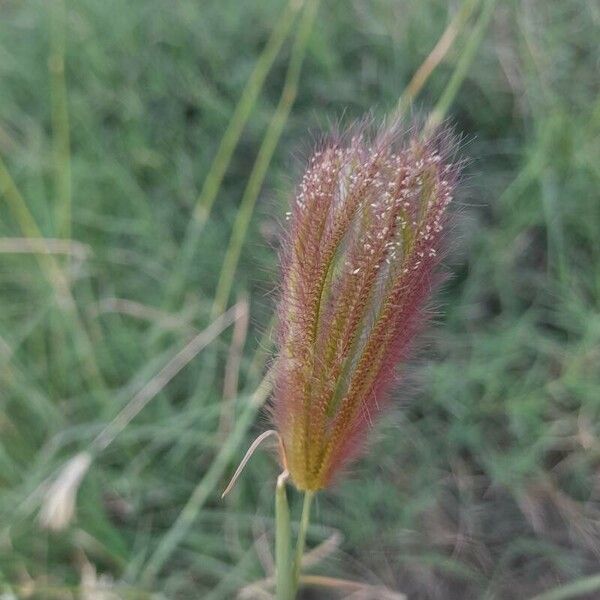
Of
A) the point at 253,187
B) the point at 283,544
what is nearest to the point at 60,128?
the point at 253,187

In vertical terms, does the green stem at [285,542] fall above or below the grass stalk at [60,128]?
below

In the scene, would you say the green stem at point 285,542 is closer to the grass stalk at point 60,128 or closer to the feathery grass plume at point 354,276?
the feathery grass plume at point 354,276

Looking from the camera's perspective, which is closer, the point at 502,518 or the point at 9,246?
the point at 502,518

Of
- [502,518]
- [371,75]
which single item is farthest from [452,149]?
[371,75]

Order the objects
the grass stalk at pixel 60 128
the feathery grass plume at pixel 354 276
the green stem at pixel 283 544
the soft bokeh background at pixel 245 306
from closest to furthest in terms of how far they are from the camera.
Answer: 1. the feathery grass plume at pixel 354 276
2. the green stem at pixel 283 544
3. the soft bokeh background at pixel 245 306
4. the grass stalk at pixel 60 128

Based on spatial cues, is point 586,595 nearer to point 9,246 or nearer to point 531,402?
point 531,402

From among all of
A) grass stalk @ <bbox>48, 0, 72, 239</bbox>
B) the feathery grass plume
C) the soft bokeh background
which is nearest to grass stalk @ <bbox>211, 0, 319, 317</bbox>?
the soft bokeh background

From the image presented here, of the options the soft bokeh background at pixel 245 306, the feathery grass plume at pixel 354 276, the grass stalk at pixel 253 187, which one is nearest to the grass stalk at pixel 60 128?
the soft bokeh background at pixel 245 306
